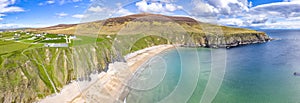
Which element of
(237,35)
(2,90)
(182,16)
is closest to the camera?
(182,16)

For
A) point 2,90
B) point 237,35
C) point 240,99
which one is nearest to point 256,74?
point 240,99

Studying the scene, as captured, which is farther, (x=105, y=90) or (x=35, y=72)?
(x=35, y=72)

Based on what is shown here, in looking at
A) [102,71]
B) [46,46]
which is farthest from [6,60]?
[102,71]

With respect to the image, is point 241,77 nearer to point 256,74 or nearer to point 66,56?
point 256,74

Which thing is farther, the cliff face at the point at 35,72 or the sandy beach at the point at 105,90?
the cliff face at the point at 35,72

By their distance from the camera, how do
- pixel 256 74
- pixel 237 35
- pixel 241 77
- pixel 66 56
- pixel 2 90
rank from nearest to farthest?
1. pixel 2 90
2. pixel 66 56
3. pixel 241 77
4. pixel 256 74
5. pixel 237 35

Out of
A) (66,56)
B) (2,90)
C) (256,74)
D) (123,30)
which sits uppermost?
(123,30)

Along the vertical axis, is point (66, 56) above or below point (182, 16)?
below

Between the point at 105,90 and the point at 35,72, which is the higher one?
the point at 35,72

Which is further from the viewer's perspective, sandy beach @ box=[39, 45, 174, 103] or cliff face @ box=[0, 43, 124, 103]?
cliff face @ box=[0, 43, 124, 103]

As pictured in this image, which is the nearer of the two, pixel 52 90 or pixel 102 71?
pixel 52 90
